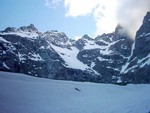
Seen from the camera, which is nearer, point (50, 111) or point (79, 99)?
point (50, 111)

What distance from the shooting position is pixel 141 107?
2570 cm

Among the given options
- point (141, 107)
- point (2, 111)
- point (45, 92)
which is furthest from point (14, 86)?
point (141, 107)

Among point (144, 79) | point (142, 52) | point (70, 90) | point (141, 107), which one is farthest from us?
→ point (142, 52)

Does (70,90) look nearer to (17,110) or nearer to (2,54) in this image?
(17,110)

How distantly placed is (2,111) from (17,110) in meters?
1.39

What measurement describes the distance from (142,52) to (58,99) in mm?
169555

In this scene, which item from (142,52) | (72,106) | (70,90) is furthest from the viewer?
(142,52)

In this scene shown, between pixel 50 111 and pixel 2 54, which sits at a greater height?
pixel 2 54

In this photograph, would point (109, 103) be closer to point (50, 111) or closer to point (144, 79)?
point (50, 111)

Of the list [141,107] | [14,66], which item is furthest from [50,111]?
[14,66]

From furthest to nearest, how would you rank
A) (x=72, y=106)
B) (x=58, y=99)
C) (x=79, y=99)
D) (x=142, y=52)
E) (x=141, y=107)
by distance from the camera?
1. (x=142, y=52)
2. (x=79, y=99)
3. (x=58, y=99)
4. (x=72, y=106)
5. (x=141, y=107)

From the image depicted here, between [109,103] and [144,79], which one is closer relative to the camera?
[109,103]

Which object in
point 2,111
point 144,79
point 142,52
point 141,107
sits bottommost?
point 2,111

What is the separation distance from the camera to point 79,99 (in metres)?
35.0
